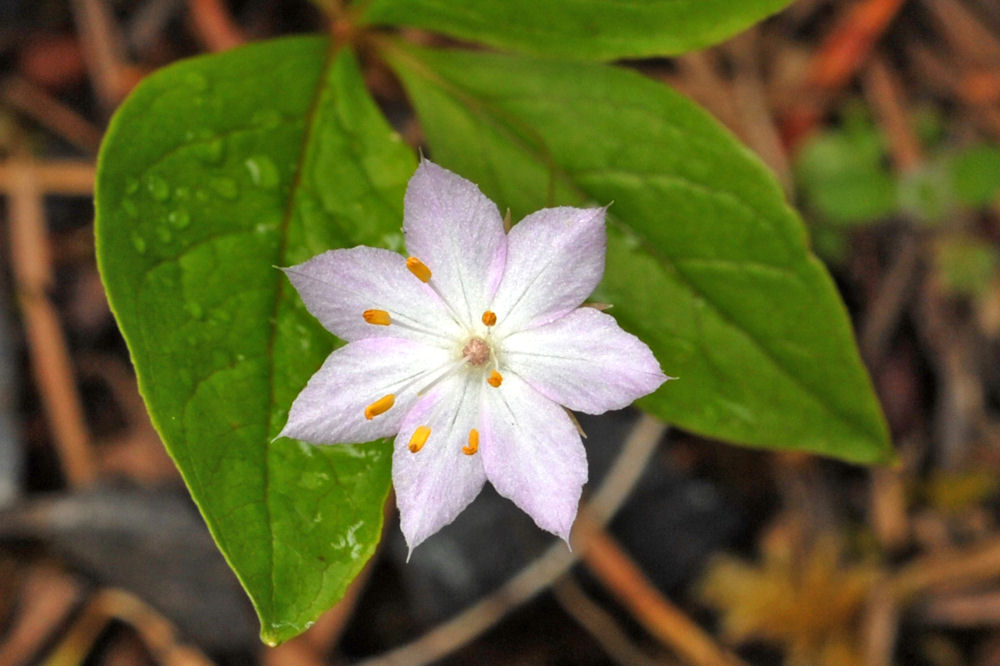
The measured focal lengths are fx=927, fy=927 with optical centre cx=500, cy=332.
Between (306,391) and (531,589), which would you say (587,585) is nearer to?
(531,589)

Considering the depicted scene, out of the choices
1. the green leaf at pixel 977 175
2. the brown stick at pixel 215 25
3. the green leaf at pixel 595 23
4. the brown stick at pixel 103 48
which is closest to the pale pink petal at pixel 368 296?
the green leaf at pixel 595 23

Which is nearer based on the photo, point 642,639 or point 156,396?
point 156,396

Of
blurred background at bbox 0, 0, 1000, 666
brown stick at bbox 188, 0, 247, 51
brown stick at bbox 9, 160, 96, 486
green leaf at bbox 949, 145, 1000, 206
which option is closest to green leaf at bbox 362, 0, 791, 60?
blurred background at bbox 0, 0, 1000, 666

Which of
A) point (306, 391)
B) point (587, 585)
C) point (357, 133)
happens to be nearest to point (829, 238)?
point (587, 585)

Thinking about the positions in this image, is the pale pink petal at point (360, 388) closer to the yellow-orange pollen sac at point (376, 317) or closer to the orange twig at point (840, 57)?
the yellow-orange pollen sac at point (376, 317)

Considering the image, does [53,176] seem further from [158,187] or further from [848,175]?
[848,175]

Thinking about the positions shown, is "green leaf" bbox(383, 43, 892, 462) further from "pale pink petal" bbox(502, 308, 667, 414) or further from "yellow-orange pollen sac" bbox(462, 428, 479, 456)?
"yellow-orange pollen sac" bbox(462, 428, 479, 456)

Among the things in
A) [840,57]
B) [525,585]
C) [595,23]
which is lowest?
[525,585]

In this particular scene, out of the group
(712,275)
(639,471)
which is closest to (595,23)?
(712,275)
